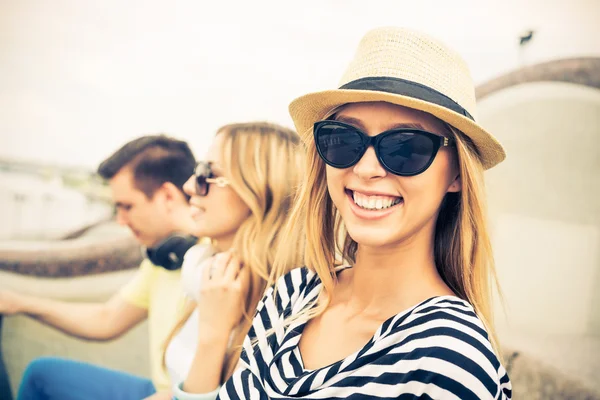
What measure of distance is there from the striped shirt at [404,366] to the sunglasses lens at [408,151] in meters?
0.25

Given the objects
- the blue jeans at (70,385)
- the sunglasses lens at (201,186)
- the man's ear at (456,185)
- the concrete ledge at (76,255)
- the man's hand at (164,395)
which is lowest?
the blue jeans at (70,385)

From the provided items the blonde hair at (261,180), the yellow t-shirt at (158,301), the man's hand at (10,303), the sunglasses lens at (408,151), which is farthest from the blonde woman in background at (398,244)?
the man's hand at (10,303)

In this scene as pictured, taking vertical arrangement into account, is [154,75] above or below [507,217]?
above

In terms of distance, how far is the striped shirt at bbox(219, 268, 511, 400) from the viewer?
0.66 m

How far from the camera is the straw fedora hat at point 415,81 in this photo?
77 cm

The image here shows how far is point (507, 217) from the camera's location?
1.72 m

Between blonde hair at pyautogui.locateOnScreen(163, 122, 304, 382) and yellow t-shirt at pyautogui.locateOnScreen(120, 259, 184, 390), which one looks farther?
yellow t-shirt at pyautogui.locateOnScreen(120, 259, 184, 390)

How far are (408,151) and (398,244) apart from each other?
0.23 metres

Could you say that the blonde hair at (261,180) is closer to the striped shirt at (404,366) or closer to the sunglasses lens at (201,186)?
the sunglasses lens at (201,186)

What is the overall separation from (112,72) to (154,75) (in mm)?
205

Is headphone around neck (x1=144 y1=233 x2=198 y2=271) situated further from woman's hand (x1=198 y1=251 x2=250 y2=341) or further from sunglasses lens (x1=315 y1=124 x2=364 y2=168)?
sunglasses lens (x1=315 y1=124 x2=364 y2=168)

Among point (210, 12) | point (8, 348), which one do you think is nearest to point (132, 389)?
point (8, 348)

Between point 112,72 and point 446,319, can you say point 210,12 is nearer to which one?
point 112,72

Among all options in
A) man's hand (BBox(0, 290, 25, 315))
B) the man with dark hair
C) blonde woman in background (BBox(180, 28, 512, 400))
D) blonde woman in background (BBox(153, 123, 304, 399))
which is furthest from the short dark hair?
blonde woman in background (BBox(180, 28, 512, 400))
